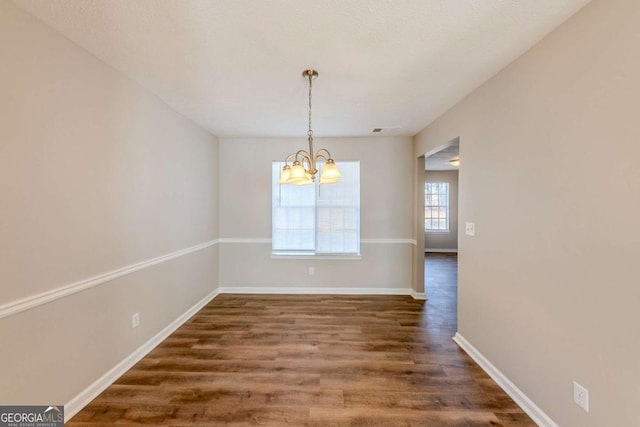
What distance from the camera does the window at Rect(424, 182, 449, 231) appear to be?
28.1 ft

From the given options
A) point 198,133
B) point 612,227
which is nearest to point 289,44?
point 612,227

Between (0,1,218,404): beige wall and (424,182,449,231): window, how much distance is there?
301 inches

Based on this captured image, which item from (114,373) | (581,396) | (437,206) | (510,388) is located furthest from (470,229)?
(437,206)

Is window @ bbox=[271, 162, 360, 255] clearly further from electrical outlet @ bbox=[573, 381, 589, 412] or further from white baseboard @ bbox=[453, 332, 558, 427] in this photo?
electrical outlet @ bbox=[573, 381, 589, 412]

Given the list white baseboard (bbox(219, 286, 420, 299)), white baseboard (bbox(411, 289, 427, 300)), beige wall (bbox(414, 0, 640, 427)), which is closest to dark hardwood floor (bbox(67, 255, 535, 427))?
beige wall (bbox(414, 0, 640, 427))

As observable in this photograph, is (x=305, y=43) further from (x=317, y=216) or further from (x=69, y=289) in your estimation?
(x=317, y=216)

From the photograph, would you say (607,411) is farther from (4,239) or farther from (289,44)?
(4,239)

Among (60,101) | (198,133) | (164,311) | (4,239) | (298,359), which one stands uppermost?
(198,133)

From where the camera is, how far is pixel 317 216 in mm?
4516

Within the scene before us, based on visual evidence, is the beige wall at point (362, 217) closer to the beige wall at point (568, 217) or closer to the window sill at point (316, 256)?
the window sill at point (316, 256)

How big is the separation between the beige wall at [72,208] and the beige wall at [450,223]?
300 inches

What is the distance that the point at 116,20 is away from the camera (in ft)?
5.36

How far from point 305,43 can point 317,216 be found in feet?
9.63

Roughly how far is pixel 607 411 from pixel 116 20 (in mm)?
3476
